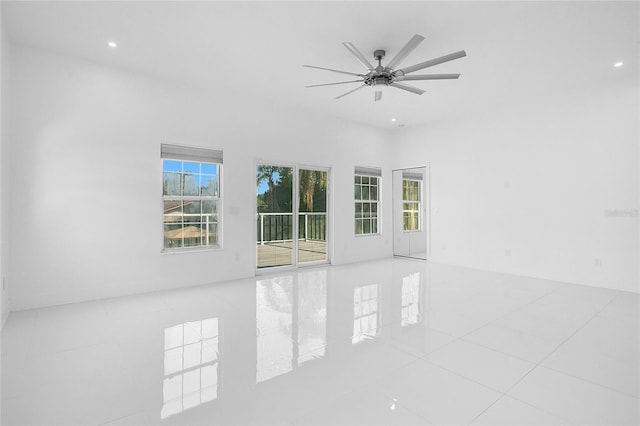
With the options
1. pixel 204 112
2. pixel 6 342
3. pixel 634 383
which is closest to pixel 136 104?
pixel 204 112

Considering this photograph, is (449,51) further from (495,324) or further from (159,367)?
(159,367)

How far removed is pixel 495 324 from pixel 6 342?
14.2 feet

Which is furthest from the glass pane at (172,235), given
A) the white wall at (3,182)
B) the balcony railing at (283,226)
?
the white wall at (3,182)

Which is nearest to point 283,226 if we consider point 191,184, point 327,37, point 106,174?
point 191,184

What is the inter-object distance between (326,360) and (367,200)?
5058mm

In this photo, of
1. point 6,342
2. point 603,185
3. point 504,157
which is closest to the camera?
point 6,342

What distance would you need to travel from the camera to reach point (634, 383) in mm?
2104

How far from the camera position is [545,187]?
5285 millimetres

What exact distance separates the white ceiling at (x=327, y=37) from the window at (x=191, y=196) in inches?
41.9

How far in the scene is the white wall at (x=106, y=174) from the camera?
145 inches

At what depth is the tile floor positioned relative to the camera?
1.83 meters

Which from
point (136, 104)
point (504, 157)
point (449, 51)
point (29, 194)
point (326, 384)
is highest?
point (449, 51)

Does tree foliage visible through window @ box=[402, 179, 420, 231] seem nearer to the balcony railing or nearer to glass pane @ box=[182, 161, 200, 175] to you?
Answer: the balcony railing

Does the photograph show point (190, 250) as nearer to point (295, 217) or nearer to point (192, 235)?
point (192, 235)
